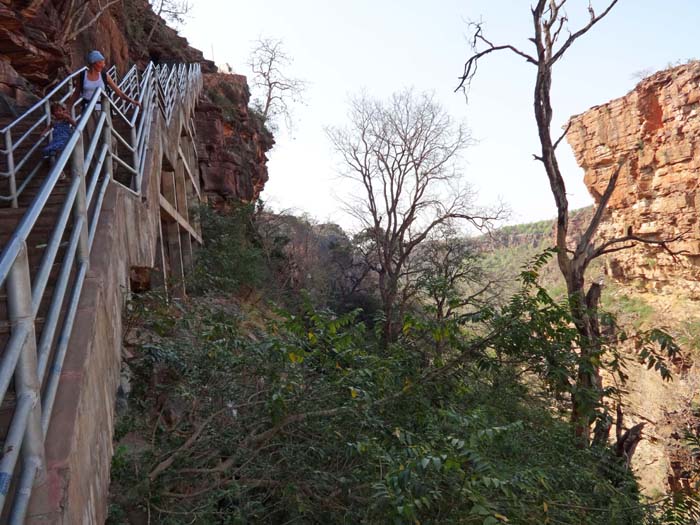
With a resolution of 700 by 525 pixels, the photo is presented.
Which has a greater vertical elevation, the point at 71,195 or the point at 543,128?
the point at 543,128

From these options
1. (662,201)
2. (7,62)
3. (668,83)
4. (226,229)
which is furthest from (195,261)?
(668,83)

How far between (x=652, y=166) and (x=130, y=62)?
29.4 metres

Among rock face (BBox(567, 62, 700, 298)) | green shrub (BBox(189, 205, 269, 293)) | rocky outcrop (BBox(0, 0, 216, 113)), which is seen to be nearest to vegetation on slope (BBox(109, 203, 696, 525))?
rocky outcrop (BBox(0, 0, 216, 113))

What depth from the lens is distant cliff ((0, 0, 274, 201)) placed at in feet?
29.3

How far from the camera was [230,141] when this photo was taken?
21.6m

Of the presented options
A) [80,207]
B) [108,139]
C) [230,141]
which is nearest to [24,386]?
[80,207]

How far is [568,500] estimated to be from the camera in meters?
3.54

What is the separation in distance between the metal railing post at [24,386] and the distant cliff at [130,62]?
723 cm

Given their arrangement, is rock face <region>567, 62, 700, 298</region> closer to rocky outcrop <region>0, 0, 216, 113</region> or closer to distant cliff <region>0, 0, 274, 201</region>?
distant cliff <region>0, 0, 274, 201</region>

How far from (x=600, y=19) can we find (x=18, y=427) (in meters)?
9.44

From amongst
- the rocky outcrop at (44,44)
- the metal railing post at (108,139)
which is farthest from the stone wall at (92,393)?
the rocky outcrop at (44,44)

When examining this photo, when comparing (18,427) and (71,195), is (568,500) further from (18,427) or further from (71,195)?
(71,195)

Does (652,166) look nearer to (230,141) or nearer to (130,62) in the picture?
(230,141)

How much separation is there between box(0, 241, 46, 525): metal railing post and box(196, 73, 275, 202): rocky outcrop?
18.0 m
